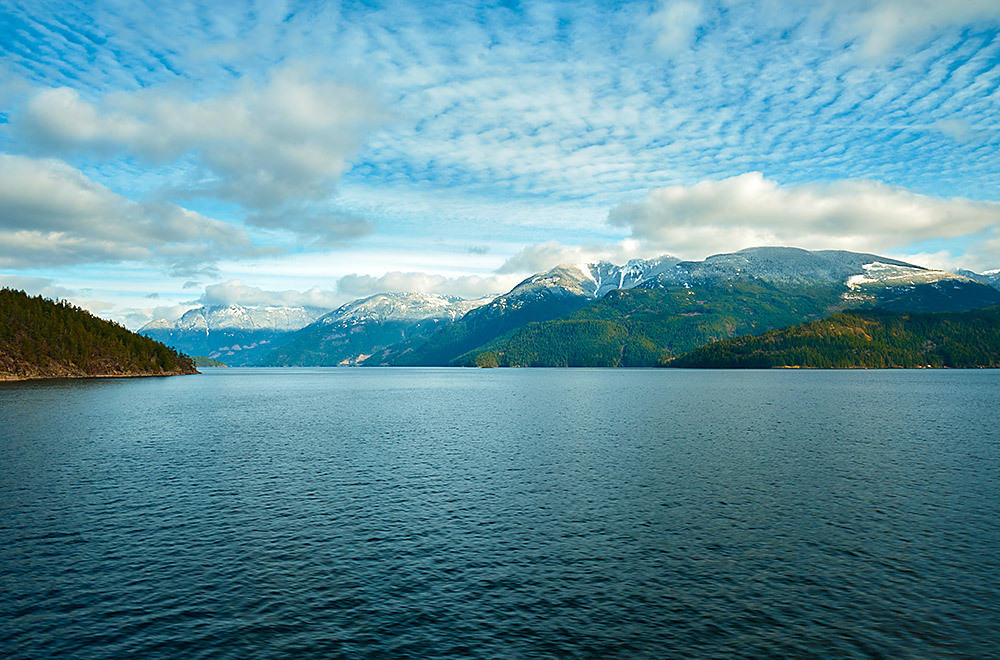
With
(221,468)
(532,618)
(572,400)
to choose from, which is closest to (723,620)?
(532,618)

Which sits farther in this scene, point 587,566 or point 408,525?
point 408,525

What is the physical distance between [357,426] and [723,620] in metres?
90.0

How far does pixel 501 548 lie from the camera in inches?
1556

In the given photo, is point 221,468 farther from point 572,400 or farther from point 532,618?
point 572,400

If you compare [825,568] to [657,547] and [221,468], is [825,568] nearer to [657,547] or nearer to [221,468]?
[657,547]

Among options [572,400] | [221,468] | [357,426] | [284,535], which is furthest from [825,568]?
[572,400]

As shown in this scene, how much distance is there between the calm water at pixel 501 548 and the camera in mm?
27078

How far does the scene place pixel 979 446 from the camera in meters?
78.5

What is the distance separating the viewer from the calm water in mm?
27078

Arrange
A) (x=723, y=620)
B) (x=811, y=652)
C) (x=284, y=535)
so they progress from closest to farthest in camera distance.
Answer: (x=811, y=652), (x=723, y=620), (x=284, y=535)

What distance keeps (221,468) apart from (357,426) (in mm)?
43325

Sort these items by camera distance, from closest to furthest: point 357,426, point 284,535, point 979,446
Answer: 1. point 284,535
2. point 979,446
3. point 357,426

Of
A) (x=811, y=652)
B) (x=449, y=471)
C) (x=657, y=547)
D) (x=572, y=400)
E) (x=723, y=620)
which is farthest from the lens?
(x=572, y=400)

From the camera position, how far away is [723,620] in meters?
28.8
